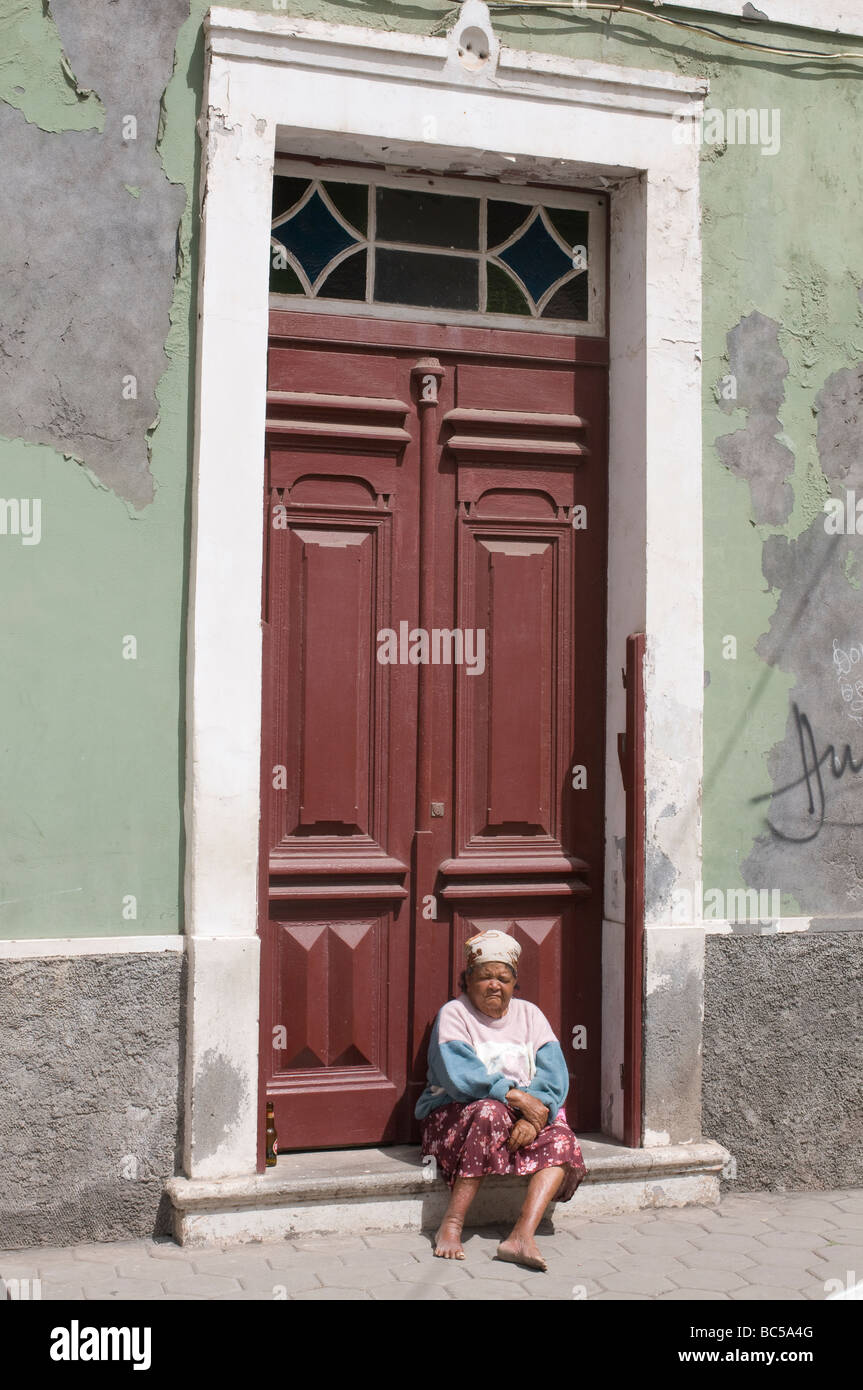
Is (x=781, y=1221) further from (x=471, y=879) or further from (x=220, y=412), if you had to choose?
(x=220, y=412)

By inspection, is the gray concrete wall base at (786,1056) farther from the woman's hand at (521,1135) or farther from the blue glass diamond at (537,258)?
the blue glass diamond at (537,258)

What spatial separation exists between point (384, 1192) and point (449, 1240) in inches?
12.6

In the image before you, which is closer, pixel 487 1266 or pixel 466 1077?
pixel 487 1266

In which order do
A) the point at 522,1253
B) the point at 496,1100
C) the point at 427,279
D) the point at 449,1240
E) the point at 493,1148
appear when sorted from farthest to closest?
the point at 427,279 → the point at 496,1100 → the point at 493,1148 → the point at 449,1240 → the point at 522,1253

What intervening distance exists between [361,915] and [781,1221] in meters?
1.87

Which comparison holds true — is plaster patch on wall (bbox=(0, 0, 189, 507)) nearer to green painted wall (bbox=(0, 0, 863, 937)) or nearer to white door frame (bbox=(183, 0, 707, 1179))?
green painted wall (bbox=(0, 0, 863, 937))

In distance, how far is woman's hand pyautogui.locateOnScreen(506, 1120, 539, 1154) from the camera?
4.66 metres

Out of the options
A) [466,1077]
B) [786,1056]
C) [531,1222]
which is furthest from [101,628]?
[786,1056]

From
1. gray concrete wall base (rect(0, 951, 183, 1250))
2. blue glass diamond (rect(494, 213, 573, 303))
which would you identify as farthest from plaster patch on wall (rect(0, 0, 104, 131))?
gray concrete wall base (rect(0, 951, 183, 1250))

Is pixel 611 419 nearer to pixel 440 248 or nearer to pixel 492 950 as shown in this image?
pixel 440 248

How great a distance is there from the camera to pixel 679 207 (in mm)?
5379

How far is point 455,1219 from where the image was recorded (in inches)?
181

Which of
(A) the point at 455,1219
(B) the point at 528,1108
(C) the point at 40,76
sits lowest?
(A) the point at 455,1219
